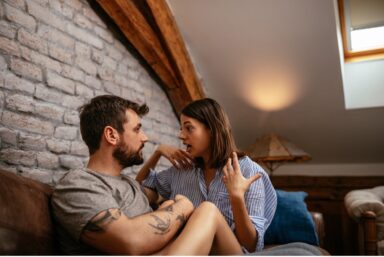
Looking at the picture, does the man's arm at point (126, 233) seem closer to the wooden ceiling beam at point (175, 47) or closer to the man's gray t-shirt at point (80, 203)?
the man's gray t-shirt at point (80, 203)

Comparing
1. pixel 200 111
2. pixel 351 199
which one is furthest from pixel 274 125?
pixel 200 111

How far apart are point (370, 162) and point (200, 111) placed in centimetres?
275

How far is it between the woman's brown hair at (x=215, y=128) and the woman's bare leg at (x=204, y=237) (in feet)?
1.57

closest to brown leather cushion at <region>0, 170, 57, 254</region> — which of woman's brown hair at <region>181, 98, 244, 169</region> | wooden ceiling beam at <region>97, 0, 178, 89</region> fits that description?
woman's brown hair at <region>181, 98, 244, 169</region>

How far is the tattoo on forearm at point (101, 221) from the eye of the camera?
1.02m

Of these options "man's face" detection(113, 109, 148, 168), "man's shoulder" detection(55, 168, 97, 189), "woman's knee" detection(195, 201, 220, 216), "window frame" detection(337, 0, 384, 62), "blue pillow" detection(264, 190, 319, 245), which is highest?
"window frame" detection(337, 0, 384, 62)

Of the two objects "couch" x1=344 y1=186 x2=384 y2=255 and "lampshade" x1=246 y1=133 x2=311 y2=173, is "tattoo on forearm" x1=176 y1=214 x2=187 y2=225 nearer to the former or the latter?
"couch" x1=344 y1=186 x2=384 y2=255

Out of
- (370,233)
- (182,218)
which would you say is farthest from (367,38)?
(182,218)

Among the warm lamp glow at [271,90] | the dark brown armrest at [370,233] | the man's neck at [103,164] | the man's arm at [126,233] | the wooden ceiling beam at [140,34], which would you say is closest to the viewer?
the man's arm at [126,233]

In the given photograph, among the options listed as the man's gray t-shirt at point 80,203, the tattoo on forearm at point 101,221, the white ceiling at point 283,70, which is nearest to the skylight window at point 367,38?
the white ceiling at point 283,70

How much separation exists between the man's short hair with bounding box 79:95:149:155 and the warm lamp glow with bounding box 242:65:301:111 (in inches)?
80.5

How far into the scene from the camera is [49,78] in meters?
1.99

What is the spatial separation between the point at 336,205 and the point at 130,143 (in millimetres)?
2962

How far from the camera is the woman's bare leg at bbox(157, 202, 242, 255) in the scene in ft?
3.37
